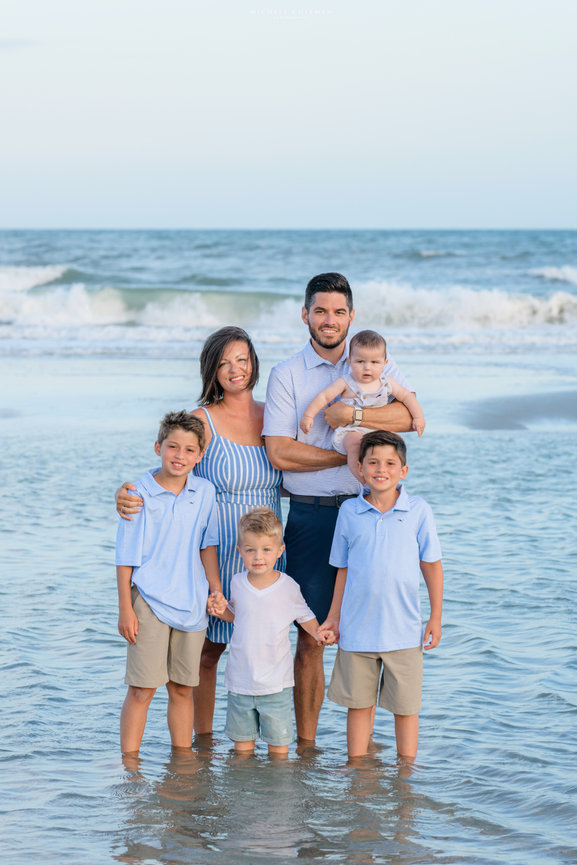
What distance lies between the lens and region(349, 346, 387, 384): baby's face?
3889 millimetres

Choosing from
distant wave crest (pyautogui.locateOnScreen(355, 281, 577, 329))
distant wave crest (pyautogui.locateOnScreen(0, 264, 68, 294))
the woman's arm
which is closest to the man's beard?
the woman's arm

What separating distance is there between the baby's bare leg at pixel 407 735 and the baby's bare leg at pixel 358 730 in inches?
4.8

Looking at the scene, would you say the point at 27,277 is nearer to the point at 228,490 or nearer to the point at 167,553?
the point at 228,490

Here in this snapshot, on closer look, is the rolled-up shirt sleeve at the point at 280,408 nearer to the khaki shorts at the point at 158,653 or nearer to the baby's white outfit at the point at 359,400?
the baby's white outfit at the point at 359,400

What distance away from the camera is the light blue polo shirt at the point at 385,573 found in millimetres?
3631

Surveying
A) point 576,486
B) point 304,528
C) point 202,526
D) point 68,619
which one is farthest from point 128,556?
point 576,486

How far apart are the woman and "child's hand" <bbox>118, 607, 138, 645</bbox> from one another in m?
0.39

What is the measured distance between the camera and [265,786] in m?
3.62

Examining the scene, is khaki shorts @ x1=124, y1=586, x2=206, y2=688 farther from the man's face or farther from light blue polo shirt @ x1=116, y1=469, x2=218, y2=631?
the man's face

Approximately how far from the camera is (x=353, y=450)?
3.83 meters

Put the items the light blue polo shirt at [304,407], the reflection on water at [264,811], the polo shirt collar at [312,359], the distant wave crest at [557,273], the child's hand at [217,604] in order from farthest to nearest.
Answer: the distant wave crest at [557,273], the polo shirt collar at [312,359], the light blue polo shirt at [304,407], the child's hand at [217,604], the reflection on water at [264,811]

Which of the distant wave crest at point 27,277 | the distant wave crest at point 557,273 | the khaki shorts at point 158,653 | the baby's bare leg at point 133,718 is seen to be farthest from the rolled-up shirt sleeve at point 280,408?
the distant wave crest at point 557,273

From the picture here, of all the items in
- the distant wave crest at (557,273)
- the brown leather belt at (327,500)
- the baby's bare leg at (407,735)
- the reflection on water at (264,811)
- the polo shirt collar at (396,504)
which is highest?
the distant wave crest at (557,273)

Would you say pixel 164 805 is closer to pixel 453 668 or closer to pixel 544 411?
pixel 453 668
